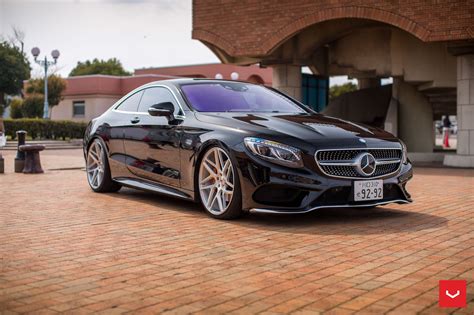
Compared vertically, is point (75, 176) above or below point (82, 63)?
below

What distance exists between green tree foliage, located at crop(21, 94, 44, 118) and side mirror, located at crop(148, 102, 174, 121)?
49243 millimetres

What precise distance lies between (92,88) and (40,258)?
2029 inches

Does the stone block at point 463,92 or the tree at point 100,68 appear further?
the tree at point 100,68

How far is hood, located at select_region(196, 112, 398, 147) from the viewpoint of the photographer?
673 cm

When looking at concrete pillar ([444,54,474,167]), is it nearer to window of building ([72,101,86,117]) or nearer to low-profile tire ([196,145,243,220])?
low-profile tire ([196,145,243,220])

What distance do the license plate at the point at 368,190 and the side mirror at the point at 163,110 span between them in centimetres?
241

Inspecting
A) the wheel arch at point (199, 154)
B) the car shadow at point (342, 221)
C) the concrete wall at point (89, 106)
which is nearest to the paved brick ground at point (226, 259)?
the car shadow at point (342, 221)

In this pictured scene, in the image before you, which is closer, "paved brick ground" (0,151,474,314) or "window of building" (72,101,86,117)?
"paved brick ground" (0,151,474,314)

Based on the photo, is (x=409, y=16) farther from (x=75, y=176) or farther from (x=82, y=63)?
(x=82, y=63)

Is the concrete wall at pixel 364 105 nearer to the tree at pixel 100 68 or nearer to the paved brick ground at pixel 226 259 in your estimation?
the paved brick ground at pixel 226 259

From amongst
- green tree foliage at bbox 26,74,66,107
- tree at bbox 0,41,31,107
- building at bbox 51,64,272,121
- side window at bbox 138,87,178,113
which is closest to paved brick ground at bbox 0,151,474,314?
side window at bbox 138,87,178,113

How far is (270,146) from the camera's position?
21.7 ft

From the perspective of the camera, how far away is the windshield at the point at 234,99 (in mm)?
7883

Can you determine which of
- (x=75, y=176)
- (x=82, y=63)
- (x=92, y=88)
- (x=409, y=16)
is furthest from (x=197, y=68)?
(x=82, y=63)
